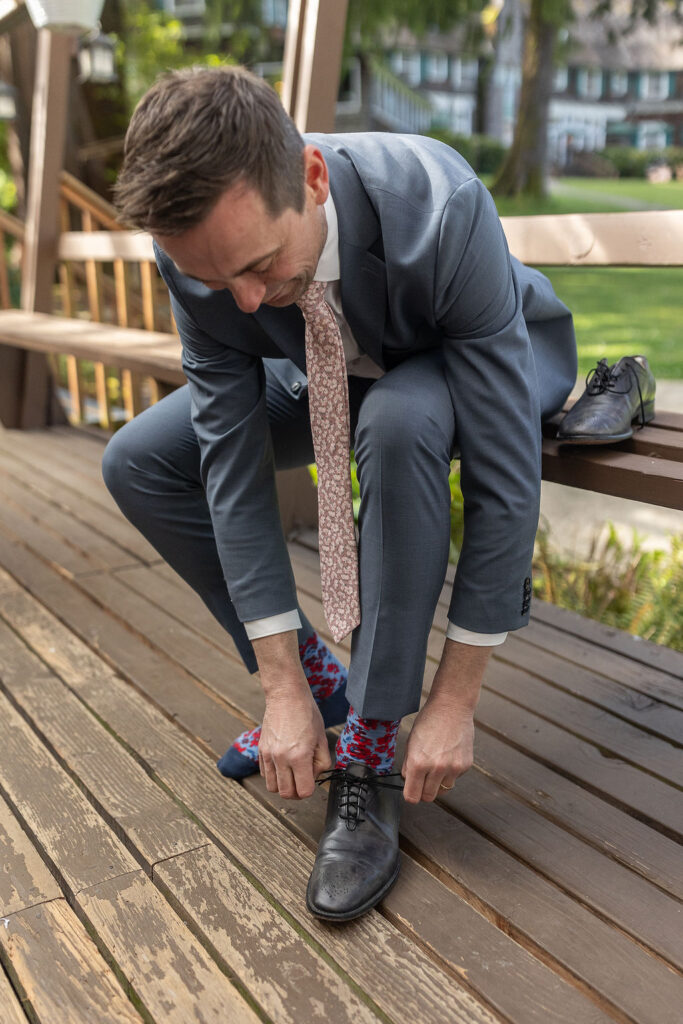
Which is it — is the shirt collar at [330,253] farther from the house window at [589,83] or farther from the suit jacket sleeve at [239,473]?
the house window at [589,83]

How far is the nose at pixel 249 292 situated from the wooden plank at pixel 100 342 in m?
1.27

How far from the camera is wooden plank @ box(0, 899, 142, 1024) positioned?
43.2 inches

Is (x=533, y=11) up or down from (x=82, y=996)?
up

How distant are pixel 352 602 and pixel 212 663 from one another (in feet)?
2.42

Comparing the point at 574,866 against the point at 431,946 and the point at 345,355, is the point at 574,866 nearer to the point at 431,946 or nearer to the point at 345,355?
the point at 431,946

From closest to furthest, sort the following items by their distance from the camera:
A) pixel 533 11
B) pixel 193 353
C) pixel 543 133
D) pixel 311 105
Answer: pixel 193 353
pixel 311 105
pixel 533 11
pixel 543 133

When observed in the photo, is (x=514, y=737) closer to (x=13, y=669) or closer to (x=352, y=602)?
(x=352, y=602)

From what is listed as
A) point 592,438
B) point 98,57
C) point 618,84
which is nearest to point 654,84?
point 618,84

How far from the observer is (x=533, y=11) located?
36.3 ft

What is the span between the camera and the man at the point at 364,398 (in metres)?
1.07

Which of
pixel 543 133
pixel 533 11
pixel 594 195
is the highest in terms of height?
pixel 533 11

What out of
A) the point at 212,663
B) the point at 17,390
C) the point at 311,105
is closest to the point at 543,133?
the point at 17,390

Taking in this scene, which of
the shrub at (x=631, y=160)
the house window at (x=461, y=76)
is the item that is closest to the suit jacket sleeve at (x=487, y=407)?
the shrub at (x=631, y=160)

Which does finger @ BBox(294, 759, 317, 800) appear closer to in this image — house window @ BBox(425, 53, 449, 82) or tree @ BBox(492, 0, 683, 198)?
tree @ BBox(492, 0, 683, 198)
